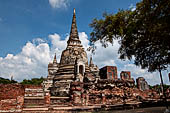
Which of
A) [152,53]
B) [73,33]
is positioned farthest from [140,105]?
[73,33]

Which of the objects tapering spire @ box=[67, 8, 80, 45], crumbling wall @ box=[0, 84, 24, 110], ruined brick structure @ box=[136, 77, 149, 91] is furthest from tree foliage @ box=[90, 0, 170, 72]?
tapering spire @ box=[67, 8, 80, 45]

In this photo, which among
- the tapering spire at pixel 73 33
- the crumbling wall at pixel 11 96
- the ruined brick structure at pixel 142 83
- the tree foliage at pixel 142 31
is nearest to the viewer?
the tree foliage at pixel 142 31

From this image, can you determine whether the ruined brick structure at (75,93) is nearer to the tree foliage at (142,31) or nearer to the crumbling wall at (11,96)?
the crumbling wall at (11,96)

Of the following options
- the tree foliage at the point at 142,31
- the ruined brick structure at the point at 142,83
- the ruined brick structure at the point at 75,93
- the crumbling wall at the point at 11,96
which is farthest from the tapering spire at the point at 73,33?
the tree foliage at the point at 142,31

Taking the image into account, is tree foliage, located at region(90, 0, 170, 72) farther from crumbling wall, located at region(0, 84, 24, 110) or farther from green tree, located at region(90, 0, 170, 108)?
crumbling wall, located at region(0, 84, 24, 110)

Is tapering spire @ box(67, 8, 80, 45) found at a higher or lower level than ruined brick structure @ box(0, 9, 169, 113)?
higher

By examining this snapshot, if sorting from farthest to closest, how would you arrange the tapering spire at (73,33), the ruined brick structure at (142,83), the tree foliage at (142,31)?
the tapering spire at (73,33)
the ruined brick structure at (142,83)
the tree foliage at (142,31)

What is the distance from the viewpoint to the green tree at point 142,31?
619 centimetres

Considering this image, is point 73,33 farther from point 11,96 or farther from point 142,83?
point 11,96

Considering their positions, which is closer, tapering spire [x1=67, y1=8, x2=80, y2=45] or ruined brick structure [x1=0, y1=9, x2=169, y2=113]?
ruined brick structure [x1=0, y1=9, x2=169, y2=113]

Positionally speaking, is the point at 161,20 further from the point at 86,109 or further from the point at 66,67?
the point at 66,67

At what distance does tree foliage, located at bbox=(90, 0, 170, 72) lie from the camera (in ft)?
20.3

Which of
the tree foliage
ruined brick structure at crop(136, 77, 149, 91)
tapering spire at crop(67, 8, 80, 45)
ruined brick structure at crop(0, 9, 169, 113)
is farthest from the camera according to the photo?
tapering spire at crop(67, 8, 80, 45)

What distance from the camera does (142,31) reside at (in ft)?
24.4
